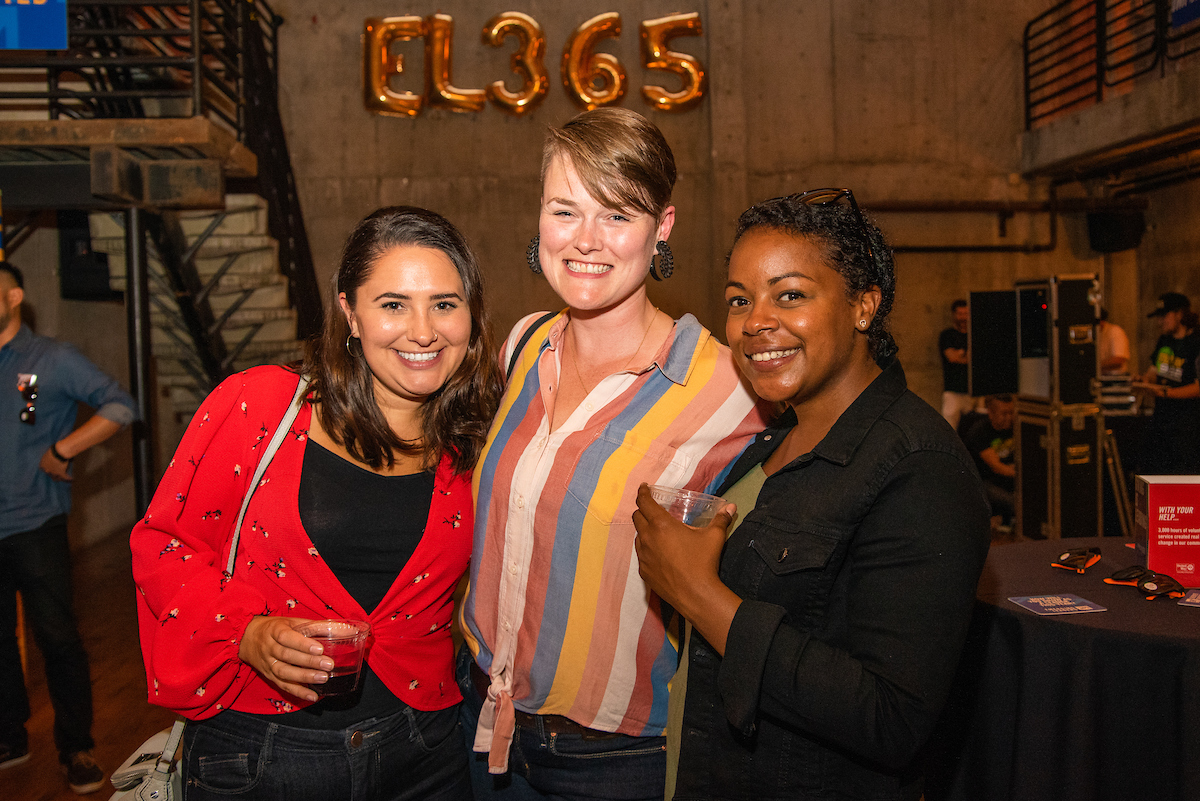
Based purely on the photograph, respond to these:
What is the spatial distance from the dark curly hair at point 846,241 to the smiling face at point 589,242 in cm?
28

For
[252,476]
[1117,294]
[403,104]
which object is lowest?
[252,476]

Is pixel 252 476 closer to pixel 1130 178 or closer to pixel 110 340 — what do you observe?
pixel 110 340

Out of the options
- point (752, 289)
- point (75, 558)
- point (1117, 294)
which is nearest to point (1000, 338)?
point (1117, 294)

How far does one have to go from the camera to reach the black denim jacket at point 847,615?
3.57ft

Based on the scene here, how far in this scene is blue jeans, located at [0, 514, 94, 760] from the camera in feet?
10.8

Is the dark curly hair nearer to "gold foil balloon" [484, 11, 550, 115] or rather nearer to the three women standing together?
the three women standing together

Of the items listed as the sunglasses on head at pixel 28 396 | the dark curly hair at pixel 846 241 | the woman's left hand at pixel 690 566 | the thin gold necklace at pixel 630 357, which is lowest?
the woman's left hand at pixel 690 566

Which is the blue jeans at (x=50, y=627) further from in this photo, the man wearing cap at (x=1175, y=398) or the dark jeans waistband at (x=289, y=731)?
the man wearing cap at (x=1175, y=398)

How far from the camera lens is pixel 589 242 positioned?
159cm

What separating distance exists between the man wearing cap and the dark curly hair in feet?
18.0

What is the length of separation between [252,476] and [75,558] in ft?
23.0

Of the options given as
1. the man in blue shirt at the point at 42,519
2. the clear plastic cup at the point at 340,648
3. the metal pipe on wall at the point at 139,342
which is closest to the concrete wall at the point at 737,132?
the metal pipe on wall at the point at 139,342

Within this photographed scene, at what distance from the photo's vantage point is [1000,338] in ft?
21.7

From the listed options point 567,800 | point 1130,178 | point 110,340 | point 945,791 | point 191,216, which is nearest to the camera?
point 567,800
